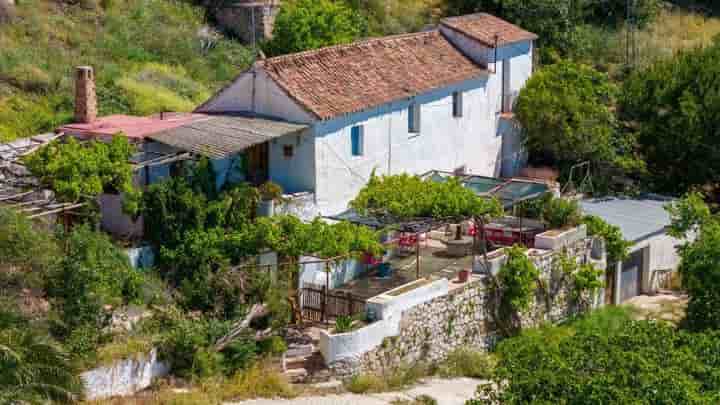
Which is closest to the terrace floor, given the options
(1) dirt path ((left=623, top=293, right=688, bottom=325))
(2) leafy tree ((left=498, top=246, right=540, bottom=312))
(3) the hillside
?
(2) leafy tree ((left=498, top=246, right=540, bottom=312))

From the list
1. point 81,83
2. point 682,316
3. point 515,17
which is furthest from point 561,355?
point 515,17

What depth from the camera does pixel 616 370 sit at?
21.5 m

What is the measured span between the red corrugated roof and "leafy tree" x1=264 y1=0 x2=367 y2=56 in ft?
33.9

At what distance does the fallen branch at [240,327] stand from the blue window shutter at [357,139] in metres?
7.99

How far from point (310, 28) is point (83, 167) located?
17.0 metres

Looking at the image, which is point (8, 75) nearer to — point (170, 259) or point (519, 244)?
point (170, 259)

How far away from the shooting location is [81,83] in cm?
3403

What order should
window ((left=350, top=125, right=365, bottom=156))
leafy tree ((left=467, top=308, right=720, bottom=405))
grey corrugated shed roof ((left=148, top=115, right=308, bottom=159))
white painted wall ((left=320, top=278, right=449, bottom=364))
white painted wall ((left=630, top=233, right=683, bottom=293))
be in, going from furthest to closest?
white painted wall ((left=630, top=233, right=683, bottom=293)), window ((left=350, top=125, right=365, bottom=156)), grey corrugated shed roof ((left=148, top=115, right=308, bottom=159)), white painted wall ((left=320, top=278, right=449, bottom=364)), leafy tree ((left=467, top=308, right=720, bottom=405))

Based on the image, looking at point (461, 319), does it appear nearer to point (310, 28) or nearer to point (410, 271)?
point (410, 271)

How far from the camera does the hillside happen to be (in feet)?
126

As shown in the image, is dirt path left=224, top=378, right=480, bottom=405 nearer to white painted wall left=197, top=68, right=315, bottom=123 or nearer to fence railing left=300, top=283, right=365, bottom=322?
fence railing left=300, top=283, right=365, bottom=322

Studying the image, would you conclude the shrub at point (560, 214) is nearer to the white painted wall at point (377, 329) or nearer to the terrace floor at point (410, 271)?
the terrace floor at point (410, 271)

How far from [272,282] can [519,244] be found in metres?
8.94

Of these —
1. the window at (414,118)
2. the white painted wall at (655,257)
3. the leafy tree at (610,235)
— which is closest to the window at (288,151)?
the window at (414,118)
